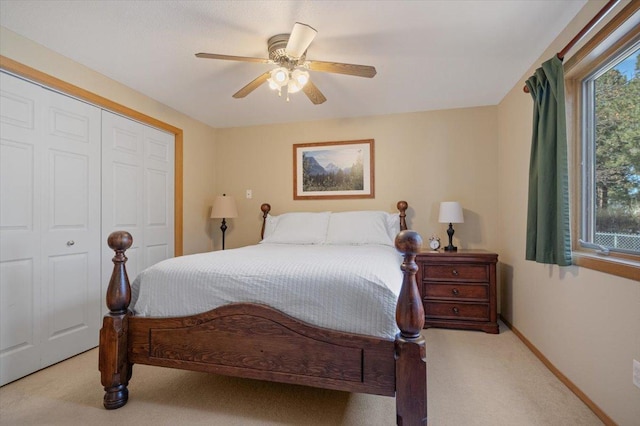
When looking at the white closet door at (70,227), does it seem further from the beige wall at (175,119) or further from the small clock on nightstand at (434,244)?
the small clock on nightstand at (434,244)

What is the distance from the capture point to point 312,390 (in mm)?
1878

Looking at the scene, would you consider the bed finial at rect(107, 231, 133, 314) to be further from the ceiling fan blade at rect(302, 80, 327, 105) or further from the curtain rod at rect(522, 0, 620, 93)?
the curtain rod at rect(522, 0, 620, 93)

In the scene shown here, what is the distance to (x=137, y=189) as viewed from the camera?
299 centimetres

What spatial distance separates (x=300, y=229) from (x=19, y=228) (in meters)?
2.17

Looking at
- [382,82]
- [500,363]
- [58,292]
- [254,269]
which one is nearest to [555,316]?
[500,363]

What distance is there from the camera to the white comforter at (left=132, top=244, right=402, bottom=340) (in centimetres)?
144

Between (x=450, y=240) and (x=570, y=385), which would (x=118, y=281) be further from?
(x=450, y=240)

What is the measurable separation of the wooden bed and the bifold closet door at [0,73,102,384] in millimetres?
948

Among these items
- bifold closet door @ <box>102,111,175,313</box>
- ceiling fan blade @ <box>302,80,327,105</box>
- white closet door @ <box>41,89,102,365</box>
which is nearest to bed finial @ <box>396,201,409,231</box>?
ceiling fan blade @ <box>302,80,327,105</box>

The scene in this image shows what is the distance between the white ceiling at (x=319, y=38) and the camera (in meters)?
1.81

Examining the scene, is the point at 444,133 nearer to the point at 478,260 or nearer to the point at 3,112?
the point at 478,260

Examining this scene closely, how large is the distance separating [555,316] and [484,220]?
1.45 meters

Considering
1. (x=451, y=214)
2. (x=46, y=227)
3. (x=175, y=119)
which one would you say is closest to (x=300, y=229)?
(x=451, y=214)

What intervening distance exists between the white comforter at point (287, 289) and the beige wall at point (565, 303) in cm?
102
